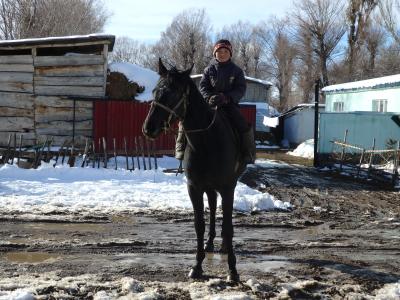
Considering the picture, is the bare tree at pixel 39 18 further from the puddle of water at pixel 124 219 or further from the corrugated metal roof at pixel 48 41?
the puddle of water at pixel 124 219

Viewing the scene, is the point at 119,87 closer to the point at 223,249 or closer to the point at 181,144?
the point at 223,249

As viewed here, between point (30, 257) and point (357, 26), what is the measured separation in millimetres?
48564

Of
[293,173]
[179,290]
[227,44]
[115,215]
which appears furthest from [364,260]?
[293,173]

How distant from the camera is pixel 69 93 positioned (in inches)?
712

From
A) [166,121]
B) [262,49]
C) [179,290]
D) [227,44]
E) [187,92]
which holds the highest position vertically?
[262,49]

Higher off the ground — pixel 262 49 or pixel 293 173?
pixel 262 49

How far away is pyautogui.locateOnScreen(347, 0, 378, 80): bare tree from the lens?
47.5m

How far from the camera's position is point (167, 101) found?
16.4 feet

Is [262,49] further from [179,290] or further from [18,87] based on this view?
[179,290]

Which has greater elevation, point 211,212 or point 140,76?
point 140,76

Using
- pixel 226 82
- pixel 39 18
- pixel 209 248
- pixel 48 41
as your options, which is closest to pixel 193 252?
pixel 209 248

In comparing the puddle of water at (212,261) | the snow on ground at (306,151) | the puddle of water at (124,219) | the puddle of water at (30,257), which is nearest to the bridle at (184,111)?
the puddle of water at (212,261)

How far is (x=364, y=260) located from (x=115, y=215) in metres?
4.64

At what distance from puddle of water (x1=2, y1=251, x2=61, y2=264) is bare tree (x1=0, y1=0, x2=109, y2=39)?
95.1 feet
